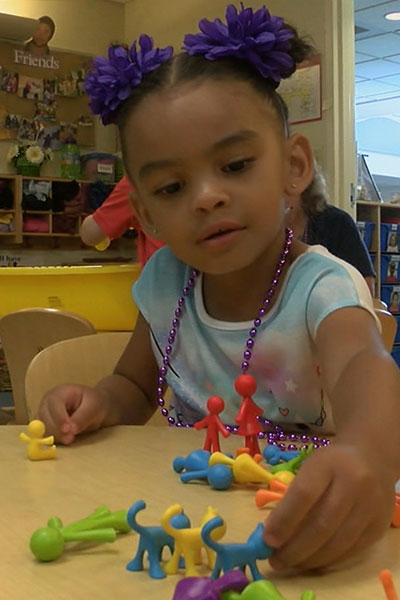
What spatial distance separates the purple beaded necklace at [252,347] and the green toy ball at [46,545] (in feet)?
1.08

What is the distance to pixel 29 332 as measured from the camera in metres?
1.87

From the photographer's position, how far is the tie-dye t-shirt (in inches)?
31.4

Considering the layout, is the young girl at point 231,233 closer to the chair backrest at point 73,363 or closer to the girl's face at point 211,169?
the girl's face at point 211,169

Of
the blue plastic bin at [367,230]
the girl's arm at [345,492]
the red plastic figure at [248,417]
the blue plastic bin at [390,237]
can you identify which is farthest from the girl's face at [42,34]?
the girl's arm at [345,492]

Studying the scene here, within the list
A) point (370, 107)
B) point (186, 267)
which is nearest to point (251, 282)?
point (186, 267)

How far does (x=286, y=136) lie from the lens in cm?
85

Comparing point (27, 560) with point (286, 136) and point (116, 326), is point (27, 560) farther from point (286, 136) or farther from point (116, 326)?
point (116, 326)

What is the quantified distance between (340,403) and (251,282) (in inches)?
13.2

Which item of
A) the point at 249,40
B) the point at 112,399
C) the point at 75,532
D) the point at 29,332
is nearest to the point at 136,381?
the point at 112,399

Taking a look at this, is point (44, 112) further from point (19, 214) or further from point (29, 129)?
point (19, 214)

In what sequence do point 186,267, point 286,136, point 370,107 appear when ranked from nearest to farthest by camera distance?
1. point 286,136
2. point 186,267
3. point 370,107

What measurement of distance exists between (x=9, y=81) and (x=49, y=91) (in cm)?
23

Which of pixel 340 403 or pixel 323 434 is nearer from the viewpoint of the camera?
pixel 340 403

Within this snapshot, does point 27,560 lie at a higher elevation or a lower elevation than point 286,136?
lower
